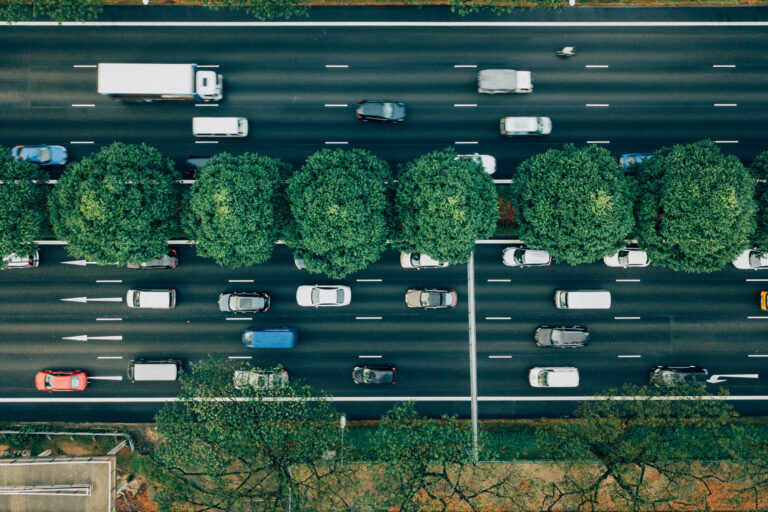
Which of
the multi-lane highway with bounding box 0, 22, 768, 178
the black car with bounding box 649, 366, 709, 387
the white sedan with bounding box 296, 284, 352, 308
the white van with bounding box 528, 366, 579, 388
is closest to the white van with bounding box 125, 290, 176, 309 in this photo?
the white sedan with bounding box 296, 284, 352, 308

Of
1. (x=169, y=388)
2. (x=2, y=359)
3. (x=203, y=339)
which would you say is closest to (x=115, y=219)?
(x=203, y=339)

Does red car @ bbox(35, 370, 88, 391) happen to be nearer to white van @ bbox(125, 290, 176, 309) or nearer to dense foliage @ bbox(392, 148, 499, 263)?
white van @ bbox(125, 290, 176, 309)

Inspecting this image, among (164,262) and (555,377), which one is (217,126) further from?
(555,377)

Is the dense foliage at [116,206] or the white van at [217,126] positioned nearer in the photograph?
the dense foliage at [116,206]

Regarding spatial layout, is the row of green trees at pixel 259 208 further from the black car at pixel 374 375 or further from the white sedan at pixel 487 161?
the black car at pixel 374 375

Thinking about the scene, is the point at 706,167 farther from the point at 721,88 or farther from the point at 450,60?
the point at 450,60

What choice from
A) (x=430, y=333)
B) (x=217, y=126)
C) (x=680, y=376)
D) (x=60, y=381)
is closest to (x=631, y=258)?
(x=680, y=376)

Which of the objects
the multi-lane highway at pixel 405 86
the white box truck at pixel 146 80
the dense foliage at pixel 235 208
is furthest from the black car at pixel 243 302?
the white box truck at pixel 146 80
